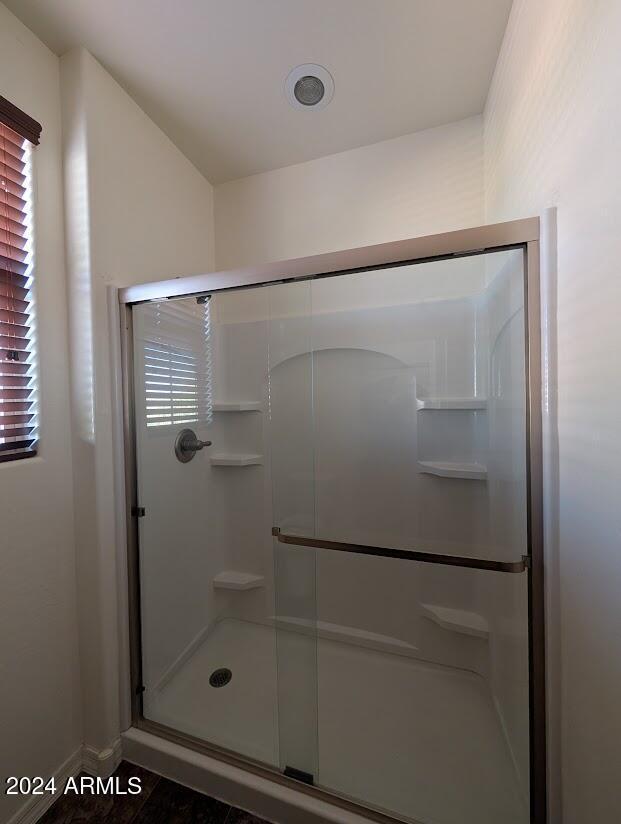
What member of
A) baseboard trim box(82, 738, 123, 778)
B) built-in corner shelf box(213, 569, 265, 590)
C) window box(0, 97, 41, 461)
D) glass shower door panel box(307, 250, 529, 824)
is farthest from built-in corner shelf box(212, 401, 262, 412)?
baseboard trim box(82, 738, 123, 778)

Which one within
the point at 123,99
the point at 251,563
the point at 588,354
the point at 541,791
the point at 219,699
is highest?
the point at 123,99

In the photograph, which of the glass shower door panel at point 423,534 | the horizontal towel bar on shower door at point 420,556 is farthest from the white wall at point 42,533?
the glass shower door panel at point 423,534

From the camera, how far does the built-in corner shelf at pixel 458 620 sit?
1187 millimetres

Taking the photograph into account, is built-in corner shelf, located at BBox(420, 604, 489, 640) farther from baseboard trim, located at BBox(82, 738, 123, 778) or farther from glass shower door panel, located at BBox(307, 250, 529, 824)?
baseboard trim, located at BBox(82, 738, 123, 778)

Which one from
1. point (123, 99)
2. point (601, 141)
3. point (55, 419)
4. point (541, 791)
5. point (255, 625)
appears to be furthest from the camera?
point (255, 625)

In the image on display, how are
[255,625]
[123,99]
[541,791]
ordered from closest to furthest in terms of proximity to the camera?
[541,791]
[123,99]
[255,625]

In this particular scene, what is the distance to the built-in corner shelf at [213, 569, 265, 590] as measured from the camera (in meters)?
1.48

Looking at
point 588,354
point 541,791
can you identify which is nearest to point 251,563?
point 541,791

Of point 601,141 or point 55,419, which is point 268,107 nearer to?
point 601,141

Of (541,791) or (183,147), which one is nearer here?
(541,791)

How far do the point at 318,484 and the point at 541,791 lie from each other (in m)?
0.98

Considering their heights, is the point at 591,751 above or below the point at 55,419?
below

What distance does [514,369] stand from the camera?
85 cm

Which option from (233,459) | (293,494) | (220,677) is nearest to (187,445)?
(233,459)
